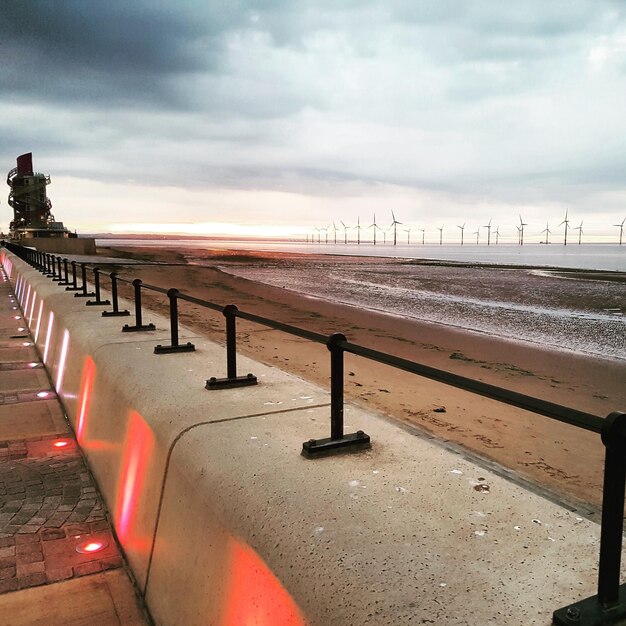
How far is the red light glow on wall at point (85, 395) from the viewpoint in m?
4.71

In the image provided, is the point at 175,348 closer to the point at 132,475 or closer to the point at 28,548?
the point at 132,475

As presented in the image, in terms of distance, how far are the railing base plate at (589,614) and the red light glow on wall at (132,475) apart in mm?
2090

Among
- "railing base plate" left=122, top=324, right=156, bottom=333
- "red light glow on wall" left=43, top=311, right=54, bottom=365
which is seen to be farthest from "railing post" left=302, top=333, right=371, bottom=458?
"red light glow on wall" left=43, top=311, right=54, bottom=365

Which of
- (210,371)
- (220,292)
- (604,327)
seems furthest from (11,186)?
(210,371)

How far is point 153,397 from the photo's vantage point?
12.0 feet

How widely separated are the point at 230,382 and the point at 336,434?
4.57 feet

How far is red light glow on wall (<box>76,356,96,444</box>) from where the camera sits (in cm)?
471

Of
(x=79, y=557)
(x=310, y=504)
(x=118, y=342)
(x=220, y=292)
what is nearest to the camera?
(x=310, y=504)

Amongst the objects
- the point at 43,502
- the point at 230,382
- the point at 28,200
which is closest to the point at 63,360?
the point at 43,502

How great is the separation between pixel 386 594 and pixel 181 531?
1.15m

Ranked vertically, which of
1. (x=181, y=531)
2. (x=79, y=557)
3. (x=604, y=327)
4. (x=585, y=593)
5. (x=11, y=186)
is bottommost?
(x=604, y=327)

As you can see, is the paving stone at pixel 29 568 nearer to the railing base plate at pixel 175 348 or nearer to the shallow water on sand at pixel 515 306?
the railing base plate at pixel 175 348

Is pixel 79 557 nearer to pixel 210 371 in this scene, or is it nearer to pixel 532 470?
pixel 210 371

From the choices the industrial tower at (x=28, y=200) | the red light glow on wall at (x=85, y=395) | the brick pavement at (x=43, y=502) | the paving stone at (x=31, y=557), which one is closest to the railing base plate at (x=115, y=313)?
the brick pavement at (x=43, y=502)
